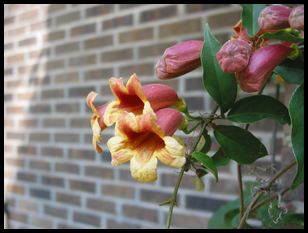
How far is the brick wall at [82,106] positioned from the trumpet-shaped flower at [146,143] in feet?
2.60

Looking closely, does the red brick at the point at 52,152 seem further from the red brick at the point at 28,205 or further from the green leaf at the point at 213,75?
the green leaf at the point at 213,75

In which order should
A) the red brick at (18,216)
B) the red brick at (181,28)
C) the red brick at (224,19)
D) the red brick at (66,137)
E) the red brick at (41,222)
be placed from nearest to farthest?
the red brick at (224,19) → the red brick at (181,28) → the red brick at (66,137) → the red brick at (41,222) → the red brick at (18,216)

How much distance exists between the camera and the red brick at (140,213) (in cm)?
161

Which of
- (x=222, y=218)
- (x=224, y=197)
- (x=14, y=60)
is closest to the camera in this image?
(x=222, y=218)

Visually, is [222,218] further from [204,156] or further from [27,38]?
[27,38]

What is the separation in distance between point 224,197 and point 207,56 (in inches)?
35.9

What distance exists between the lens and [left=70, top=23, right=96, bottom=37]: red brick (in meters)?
1.82

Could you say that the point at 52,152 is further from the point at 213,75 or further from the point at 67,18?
the point at 213,75

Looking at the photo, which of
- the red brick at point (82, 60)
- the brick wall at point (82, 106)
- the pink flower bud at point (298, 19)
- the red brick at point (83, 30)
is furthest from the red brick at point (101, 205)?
the pink flower bud at point (298, 19)

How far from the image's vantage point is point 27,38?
81.8 inches

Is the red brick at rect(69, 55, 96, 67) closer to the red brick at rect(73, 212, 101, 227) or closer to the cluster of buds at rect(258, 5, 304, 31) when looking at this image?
the red brick at rect(73, 212, 101, 227)

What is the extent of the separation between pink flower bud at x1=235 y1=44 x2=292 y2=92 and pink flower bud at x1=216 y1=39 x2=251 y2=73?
1 centimetres

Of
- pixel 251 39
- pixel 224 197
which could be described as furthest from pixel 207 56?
pixel 224 197

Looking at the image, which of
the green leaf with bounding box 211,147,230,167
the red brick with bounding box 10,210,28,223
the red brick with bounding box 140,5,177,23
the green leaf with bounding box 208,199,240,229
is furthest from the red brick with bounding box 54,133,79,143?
the green leaf with bounding box 211,147,230,167
